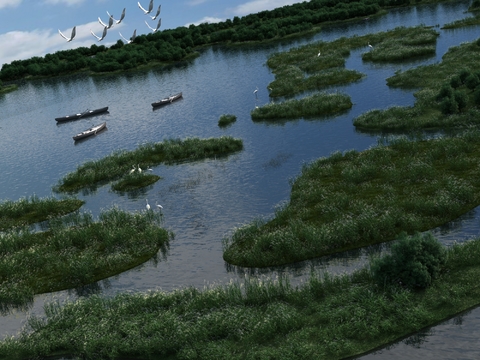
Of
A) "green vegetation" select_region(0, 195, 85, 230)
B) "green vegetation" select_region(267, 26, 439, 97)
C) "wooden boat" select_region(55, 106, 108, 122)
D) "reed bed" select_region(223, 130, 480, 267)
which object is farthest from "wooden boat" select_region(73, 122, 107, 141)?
"reed bed" select_region(223, 130, 480, 267)

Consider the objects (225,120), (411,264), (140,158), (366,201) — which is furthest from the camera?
(225,120)

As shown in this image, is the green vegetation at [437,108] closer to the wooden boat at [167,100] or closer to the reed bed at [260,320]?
the reed bed at [260,320]

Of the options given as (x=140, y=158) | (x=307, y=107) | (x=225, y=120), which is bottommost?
(x=140, y=158)

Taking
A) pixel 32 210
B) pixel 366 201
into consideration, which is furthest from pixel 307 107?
pixel 32 210

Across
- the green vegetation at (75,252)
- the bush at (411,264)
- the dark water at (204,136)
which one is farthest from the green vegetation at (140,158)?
the bush at (411,264)

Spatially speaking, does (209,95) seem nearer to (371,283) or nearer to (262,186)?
(262,186)

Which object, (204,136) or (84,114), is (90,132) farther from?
(204,136)

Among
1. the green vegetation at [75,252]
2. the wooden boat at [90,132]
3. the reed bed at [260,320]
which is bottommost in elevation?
the reed bed at [260,320]
